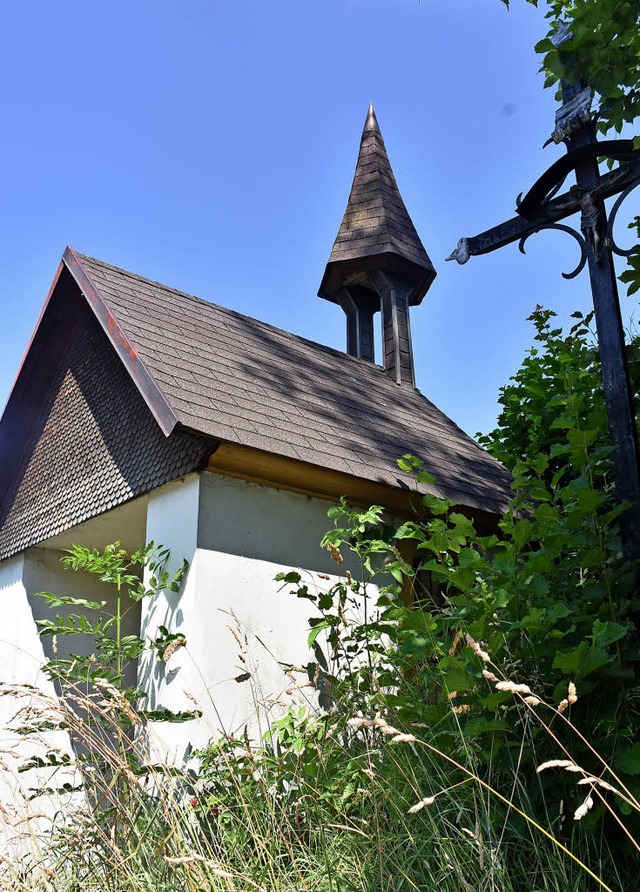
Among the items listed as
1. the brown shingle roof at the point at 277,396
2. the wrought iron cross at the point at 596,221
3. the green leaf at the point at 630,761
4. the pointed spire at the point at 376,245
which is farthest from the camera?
the pointed spire at the point at 376,245

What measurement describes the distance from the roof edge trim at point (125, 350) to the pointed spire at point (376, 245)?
4.48 m

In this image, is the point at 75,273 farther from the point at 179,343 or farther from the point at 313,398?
the point at 313,398

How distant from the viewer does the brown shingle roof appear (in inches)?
238

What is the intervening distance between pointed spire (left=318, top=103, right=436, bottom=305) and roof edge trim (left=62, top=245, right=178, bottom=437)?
448 cm

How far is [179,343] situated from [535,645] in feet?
15.5

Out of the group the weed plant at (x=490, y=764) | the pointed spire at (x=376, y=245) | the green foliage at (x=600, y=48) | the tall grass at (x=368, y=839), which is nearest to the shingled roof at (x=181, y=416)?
the pointed spire at (x=376, y=245)

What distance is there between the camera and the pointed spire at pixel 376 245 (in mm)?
11320

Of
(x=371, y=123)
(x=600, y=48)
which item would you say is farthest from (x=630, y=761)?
(x=371, y=123)

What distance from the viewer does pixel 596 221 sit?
4062 millimetres

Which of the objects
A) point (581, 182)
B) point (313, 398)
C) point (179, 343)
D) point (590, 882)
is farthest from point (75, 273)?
point (590, 882)

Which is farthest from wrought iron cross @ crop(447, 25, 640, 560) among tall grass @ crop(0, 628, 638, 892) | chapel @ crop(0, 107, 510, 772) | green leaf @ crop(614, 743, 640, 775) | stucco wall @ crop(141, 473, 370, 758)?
stucco wall @ crop(141, 473, 370, 758)

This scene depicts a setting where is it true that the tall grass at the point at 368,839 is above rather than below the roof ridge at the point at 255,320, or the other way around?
below

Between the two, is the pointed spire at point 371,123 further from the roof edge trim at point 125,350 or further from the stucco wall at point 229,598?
the stucco wall at point 229,598

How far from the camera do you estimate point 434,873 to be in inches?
117
